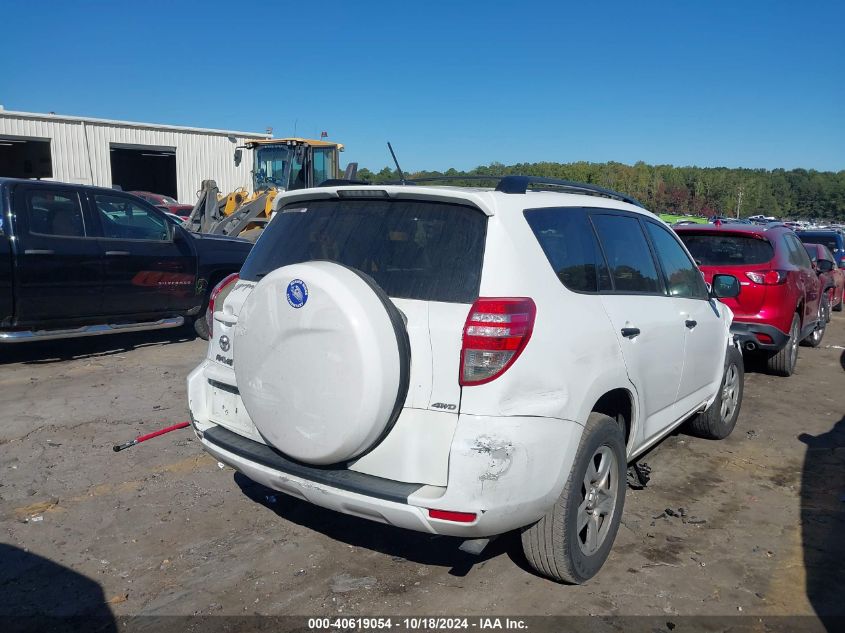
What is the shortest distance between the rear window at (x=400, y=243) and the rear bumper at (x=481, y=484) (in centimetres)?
58

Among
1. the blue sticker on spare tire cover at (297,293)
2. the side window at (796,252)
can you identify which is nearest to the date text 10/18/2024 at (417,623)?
the blue sticker on spare tire cover at (297,293)

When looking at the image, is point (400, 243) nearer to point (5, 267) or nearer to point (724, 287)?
point (724, 287)

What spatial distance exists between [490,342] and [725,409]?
3.70 metres

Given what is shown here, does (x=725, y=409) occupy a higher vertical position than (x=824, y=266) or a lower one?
lower

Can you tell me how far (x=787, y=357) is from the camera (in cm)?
784

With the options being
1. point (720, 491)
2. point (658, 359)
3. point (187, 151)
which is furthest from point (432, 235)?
point (187, 151)

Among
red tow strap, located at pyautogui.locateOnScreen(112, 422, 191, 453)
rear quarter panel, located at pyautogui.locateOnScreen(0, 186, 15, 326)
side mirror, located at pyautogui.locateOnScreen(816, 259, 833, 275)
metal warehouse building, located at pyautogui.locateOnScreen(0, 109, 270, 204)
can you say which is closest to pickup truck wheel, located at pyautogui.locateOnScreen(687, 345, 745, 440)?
red tow strap, located at pyautogui.locateOnScreen(112, 422, 191, 453)

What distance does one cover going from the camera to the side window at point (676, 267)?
443 centimetres

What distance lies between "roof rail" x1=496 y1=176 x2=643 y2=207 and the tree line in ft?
134

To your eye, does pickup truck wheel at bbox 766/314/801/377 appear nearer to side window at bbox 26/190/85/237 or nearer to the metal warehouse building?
side window at bbox 26/190/85/237

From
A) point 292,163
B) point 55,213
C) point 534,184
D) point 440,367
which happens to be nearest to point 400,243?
point 440,367

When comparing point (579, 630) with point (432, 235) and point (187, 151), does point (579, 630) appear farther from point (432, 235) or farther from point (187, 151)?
point (187, 151)

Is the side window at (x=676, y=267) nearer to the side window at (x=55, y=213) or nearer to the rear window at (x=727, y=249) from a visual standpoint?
the rear window at (x=727, y=249)

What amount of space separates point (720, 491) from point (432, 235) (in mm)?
2960
